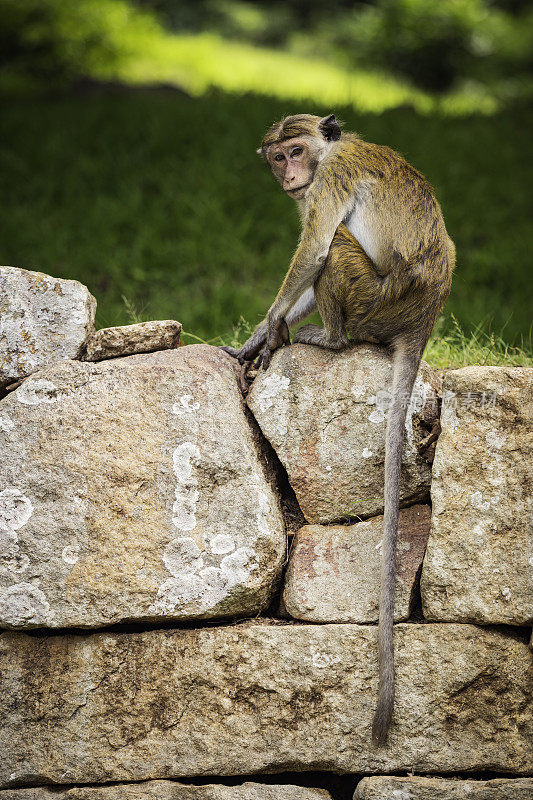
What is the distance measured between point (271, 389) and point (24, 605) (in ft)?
4.50

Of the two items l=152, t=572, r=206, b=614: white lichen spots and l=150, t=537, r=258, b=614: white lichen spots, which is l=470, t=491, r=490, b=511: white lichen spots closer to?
l=150, t=537, r=258, b=614: white lichen spots

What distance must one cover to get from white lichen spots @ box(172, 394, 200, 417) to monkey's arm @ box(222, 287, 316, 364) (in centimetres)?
49

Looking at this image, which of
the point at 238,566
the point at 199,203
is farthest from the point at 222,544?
the point at 199,203

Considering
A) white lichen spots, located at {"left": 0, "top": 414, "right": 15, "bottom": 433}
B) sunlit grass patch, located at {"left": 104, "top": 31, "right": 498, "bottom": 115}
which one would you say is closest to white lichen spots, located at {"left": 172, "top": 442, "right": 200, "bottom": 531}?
white lichen spots, located at {"left": 0, "top": 414, "right": 15, "bottom": 433}

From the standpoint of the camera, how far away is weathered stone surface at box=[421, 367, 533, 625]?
3.41 meters

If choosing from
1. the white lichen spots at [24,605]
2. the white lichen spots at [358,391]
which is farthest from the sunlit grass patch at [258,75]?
the white lichen spots at [24,605]

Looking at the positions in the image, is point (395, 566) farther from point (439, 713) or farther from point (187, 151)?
point (187, 151)

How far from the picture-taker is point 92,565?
3.41 meters

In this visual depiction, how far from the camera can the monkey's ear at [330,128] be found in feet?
13.0

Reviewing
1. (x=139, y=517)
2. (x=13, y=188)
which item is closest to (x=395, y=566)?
(x=139, y=517)

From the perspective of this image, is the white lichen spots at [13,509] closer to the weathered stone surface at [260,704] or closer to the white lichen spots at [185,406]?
the weathered stone surface at [260,704]

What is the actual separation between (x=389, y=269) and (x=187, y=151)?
19.3 feet

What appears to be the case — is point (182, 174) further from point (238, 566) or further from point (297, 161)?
point (238, 566)

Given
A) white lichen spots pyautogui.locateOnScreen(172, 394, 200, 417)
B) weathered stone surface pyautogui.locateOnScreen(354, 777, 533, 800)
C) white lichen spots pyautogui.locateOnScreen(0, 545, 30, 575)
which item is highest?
white lichen spots pyautogui.locateOnScreen(172, 394, 200, 417)
